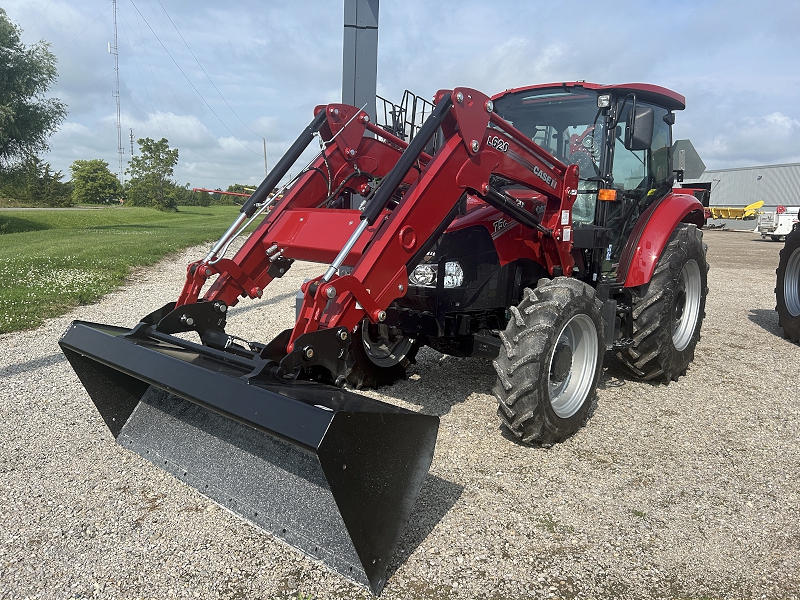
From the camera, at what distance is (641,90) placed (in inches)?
186

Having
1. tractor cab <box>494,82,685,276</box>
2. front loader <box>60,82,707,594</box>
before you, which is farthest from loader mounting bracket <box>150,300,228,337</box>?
tractor cab <box>494,82,685,276</box>

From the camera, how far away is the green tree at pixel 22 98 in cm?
2352

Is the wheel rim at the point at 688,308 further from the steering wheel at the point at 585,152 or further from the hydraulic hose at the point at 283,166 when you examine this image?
the hydraulic hose at the point at 283,166

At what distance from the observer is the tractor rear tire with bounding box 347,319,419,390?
465 cm

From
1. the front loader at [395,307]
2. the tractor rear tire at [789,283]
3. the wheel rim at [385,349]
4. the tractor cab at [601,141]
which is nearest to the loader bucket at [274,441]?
the front loader at [395,307]

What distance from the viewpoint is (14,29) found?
24250 mm

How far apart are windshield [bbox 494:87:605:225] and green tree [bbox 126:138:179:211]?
57.2 metres

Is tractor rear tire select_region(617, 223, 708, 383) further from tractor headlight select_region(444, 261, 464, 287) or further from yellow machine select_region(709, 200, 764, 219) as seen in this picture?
yellow machine select_region(709, 200, 764, 219)

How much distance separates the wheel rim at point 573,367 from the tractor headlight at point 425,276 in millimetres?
949

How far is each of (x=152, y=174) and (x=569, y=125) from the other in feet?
202

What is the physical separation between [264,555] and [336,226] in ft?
6.09

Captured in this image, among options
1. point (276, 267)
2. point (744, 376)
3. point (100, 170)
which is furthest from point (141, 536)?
point (100, 170)

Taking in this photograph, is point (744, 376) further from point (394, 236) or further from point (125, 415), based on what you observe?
point (125, 415)

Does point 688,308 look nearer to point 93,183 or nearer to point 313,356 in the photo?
point 313,356
